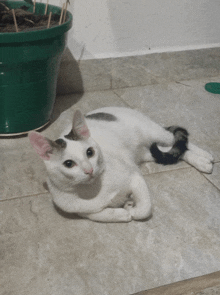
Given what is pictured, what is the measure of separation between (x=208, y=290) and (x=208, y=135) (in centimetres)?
122

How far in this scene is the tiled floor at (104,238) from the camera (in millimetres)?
1265

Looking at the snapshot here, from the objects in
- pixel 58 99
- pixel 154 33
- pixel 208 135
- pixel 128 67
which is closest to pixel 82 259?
pixel 208 135

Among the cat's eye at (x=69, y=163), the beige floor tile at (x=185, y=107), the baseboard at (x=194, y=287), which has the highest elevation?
the cat's eye at (x=69, y=163)

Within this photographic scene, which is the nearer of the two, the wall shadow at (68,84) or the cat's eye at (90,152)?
the cat's eye at (90,152)

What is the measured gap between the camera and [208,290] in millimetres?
1170

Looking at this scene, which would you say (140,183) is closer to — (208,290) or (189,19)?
(208,290)

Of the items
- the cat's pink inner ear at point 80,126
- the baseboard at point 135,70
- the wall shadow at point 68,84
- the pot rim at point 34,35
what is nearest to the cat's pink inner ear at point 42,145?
the cat's pink inner ear at point 80,126

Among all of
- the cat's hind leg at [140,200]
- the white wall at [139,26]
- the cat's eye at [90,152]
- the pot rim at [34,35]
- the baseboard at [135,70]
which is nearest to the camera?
the cat's eye at [90,152]

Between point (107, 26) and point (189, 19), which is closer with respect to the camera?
point (107, 26)

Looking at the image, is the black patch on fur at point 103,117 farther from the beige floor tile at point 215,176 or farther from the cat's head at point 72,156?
the beige floor tile at point 215,176

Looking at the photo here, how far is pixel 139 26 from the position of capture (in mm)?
2732

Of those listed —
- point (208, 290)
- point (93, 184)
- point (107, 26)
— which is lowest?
point (208, 290)

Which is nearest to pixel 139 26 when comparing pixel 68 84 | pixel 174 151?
pixel 68 84

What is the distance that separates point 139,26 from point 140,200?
69.6 inches
